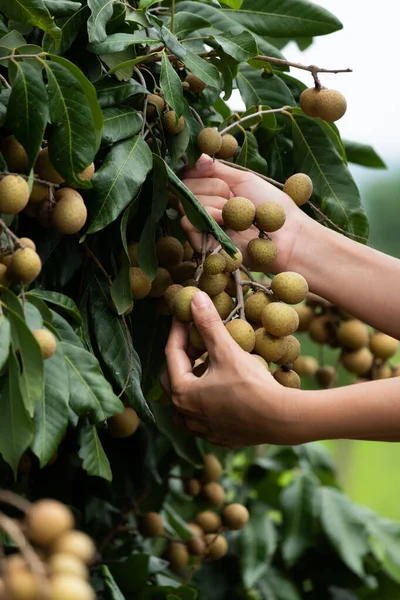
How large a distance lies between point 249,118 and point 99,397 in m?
0.49

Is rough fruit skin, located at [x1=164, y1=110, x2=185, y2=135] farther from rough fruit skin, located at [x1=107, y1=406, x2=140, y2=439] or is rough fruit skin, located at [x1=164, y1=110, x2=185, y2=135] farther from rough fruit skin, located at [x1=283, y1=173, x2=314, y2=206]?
rough fruit skin, located at [x1=107, y1=406, x2=140, y2=439]

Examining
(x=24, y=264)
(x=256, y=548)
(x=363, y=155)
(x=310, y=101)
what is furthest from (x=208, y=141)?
(x=256, y=548)

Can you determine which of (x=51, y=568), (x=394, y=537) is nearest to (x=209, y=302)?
(x=51, y=568)

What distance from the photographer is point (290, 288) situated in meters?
1.04

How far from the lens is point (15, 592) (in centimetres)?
48

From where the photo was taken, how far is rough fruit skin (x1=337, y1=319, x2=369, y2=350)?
5.09 ft

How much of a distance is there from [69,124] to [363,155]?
0.78m

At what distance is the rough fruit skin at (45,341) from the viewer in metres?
0.80

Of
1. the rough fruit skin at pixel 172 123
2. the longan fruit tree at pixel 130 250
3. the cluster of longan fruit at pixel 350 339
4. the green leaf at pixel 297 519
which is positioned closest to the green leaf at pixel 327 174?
the longan fruit tree at pixel 130 250

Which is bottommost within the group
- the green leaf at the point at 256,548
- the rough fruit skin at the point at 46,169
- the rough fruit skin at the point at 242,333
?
the green leaf at the point at 256,548

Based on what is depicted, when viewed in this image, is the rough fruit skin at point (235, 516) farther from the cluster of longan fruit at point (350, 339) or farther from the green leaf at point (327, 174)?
the green leaf at point (327, 174)

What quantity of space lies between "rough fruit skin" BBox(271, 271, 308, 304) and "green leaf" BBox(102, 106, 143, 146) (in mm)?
239

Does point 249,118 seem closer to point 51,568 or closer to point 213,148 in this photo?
point 213,148

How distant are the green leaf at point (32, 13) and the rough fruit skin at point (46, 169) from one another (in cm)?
13
